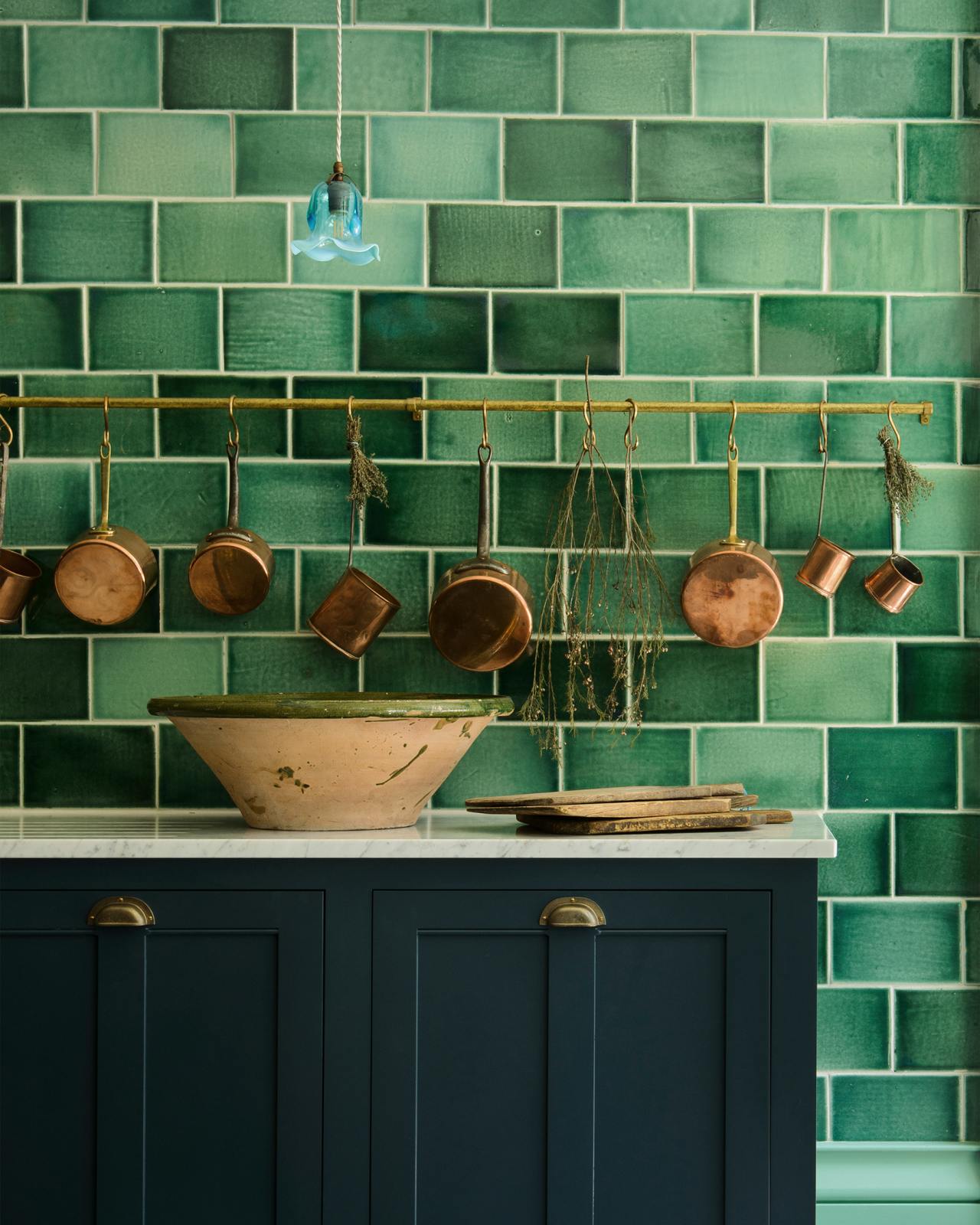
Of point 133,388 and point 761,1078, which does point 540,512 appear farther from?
point 761,1078

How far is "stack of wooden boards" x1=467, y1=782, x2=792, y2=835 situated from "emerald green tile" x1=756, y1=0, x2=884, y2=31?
1.46 meters

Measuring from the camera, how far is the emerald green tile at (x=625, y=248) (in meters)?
2.33

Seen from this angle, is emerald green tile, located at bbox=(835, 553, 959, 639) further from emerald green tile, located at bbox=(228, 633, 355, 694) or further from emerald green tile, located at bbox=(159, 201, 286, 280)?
emerald green tile, located at bbox=(159, 201, 286, 280)

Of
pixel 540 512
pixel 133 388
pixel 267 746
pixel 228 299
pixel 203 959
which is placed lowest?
pixel 203 959

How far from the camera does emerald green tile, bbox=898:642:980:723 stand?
2324mm

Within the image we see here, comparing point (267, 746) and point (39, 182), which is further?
point (39, 182)

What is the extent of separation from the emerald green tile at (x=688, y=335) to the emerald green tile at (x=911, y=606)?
451 millimetres

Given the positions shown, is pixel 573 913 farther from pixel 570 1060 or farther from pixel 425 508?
pixel 425 508

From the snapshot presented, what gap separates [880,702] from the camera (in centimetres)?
232

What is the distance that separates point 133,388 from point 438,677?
0.79 metres

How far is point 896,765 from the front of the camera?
Answer: 7.60 feet

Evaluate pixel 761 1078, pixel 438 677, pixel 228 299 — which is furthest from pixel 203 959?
pixel 228 299

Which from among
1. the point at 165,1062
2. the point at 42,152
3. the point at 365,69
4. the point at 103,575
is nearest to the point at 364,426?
the point at 103,575

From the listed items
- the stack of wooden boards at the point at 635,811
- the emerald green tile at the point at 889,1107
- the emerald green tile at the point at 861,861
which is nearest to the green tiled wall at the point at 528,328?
the emerald green tile at the point at 861,861
